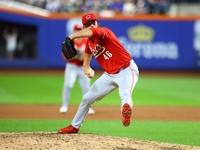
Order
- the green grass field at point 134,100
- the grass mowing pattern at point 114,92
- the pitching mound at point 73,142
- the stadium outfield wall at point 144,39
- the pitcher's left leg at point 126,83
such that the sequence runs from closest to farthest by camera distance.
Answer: the pitching mound at point 73,142 < the pitcher's left leg at point 126,83 < the green grass field at point 134,100 < the grass mowing pattern at point 114,92 < the stadium outfield wall at point 144,39

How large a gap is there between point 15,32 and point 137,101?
1394 centimetres

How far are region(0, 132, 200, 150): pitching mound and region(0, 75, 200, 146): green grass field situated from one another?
0.57m

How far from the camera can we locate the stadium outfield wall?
21312 millimetres

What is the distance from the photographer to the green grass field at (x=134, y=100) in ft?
21.8

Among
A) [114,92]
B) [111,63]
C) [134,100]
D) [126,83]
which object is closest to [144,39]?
[114,92]

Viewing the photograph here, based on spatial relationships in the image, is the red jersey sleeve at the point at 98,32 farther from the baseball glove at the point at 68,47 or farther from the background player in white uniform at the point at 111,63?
the baseball glove at the point at 68,47

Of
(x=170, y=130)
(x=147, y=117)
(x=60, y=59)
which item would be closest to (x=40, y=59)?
(x=60, y=59)

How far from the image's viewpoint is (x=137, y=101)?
444 inches

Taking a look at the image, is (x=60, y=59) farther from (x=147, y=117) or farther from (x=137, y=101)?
(x=147, y=117)

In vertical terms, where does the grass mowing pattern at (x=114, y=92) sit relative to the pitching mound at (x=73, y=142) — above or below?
below

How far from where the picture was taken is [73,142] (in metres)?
5.42

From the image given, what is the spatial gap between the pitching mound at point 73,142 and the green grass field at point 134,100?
57 cm

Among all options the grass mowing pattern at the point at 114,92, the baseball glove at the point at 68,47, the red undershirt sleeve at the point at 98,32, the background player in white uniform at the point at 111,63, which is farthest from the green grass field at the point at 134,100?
the red undershirt sleeve at the point at 98,32

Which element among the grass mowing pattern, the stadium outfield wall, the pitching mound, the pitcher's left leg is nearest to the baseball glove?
the pitcher's left leg
